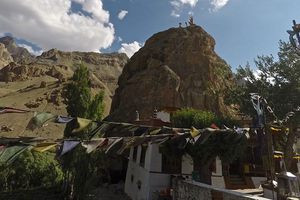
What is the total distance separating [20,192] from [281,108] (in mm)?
21270

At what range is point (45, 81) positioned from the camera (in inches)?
4232

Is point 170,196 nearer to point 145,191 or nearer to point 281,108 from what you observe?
point 145,191

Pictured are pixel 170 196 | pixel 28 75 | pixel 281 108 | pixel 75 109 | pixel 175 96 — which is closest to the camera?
pixel 170 196

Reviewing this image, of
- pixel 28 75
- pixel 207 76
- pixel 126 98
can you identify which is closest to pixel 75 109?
pixel 126 98

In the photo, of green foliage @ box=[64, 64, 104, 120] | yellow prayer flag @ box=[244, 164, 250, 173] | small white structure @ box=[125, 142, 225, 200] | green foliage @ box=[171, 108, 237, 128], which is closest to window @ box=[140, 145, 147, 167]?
small white structure @ box=[125, 142, 225, 200]

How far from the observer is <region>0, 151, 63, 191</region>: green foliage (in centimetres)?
2152

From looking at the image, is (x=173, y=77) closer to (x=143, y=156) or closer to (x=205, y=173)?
(x=143, y=156)

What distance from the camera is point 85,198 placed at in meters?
22.7

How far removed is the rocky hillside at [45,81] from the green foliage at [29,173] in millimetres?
33434

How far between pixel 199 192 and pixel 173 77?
29.9 meters

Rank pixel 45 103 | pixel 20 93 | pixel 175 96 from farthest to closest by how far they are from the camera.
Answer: pixel 20 93 < pixel 45 103 < pixel 175 96

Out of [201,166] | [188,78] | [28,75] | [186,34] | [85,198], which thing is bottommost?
[85,198]

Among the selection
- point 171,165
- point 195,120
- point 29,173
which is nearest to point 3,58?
point 29,173

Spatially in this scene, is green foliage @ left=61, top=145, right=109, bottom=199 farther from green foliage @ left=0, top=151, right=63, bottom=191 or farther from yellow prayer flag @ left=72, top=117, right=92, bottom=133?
yellow prayer flag @ left=72, top=117, right=92, bottom=133
